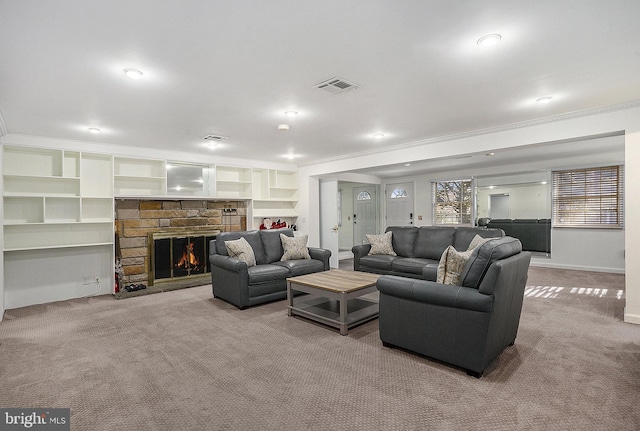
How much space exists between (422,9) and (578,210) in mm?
7358

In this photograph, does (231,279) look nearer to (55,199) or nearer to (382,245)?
(382,245)

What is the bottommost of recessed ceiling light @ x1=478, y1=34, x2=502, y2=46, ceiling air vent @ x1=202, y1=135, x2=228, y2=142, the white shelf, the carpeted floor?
the carpeted floor

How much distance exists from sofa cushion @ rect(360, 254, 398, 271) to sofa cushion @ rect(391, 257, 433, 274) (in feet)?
0.32

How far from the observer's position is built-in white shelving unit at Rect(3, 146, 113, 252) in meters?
4.82

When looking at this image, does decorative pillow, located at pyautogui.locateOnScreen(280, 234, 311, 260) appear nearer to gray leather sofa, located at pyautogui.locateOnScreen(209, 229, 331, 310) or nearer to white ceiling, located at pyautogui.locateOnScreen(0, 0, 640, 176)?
gray leather sofa, located at pyautogui.locateOnScreen(209, 229, 331, 310)

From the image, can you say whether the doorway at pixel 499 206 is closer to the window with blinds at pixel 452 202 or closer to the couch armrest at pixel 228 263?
the window with blinds at pixel 452 202

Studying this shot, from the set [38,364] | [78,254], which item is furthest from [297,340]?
[78,254]

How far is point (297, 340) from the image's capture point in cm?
337

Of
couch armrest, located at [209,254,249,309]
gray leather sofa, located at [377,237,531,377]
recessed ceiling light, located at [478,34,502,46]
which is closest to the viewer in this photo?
recessed ceiling light, located at [478,34,502,46]

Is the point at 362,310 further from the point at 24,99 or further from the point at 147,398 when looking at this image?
the point at 24,99

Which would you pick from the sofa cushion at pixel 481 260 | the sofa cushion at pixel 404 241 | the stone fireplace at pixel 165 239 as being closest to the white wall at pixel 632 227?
the sofa cushion at pixel 481 260

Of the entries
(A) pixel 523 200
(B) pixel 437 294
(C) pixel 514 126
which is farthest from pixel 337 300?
(A) pixel 523 200

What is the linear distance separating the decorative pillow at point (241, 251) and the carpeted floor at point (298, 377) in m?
0.94

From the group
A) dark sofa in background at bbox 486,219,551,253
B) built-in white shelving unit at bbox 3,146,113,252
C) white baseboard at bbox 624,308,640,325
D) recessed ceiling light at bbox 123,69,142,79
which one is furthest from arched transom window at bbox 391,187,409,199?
recessed ceiling light at bbox 123,69,142,79
